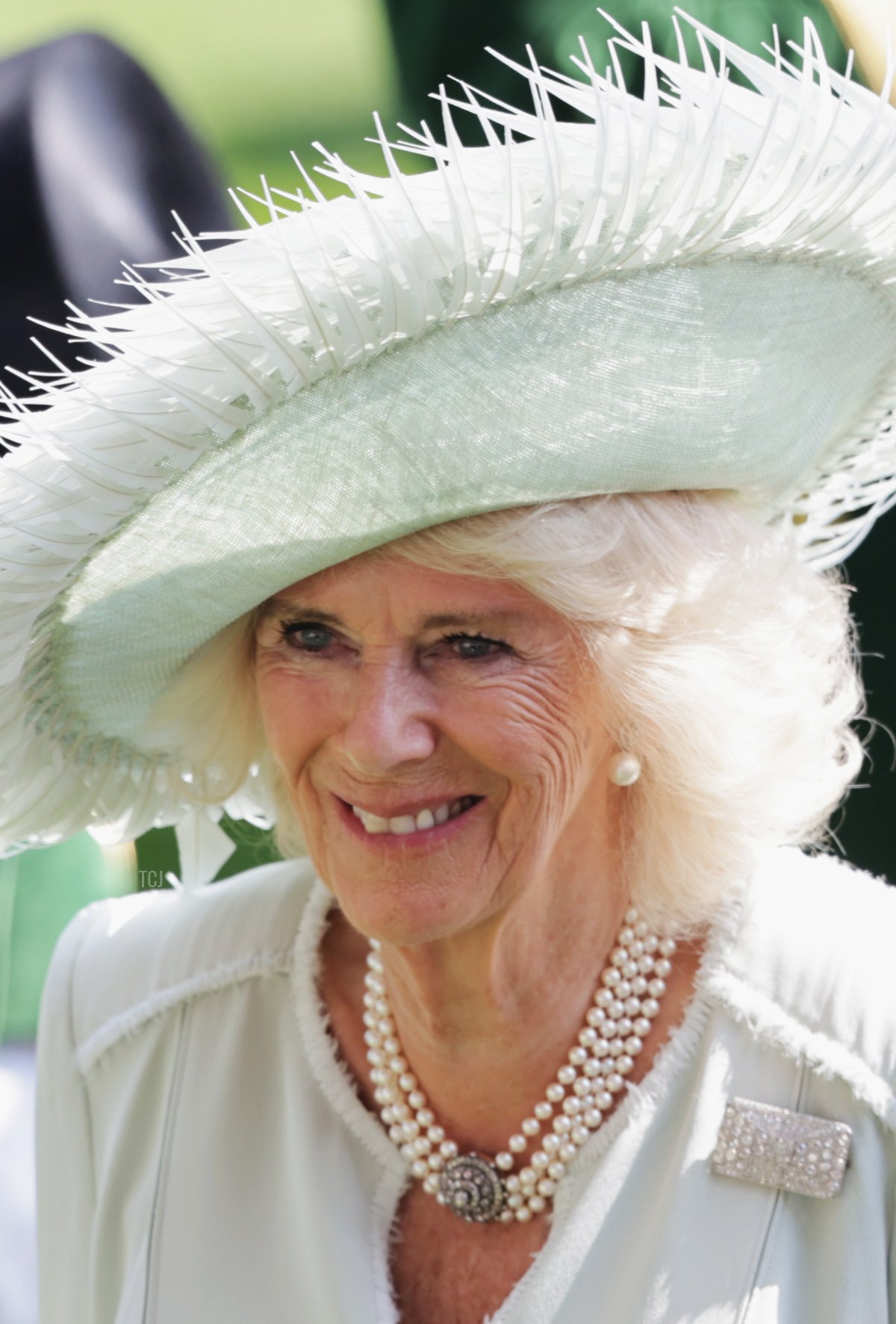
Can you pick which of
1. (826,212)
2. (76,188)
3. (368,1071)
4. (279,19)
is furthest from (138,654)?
(279,19)

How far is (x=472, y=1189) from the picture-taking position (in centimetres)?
169

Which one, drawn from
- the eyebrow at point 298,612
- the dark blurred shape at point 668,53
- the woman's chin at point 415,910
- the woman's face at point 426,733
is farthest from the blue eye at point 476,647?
the dark blurred shape at point 668,53

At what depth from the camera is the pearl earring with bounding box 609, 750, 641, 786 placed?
161 centimetres

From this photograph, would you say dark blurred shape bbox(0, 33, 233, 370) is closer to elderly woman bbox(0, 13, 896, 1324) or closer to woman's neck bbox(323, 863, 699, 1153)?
elderly woman bbox(0, 13, 896, 1324)

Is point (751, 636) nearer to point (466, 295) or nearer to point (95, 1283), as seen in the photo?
point (466, 295)

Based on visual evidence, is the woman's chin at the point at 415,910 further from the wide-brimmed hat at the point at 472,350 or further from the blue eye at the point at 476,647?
the wide-brimmed hat at the point at 472,350

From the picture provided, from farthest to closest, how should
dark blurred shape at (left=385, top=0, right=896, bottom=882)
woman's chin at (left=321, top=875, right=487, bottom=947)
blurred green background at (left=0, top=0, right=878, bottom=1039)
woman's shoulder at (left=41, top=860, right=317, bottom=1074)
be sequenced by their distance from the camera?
1. blurred green background at (left=0, top=0, right=878, bottom=1039)
2. dark blurred shape at (left=385, top=0, right=896, bottom=882)
3. woman's shoulder at (left=41, top=860, right=317, bottom=1074)
4. woman's chin at (left=321, top=875, right=487, bottom=947)

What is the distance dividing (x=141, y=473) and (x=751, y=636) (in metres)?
0.72

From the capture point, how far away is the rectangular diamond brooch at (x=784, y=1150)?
1.47 metres

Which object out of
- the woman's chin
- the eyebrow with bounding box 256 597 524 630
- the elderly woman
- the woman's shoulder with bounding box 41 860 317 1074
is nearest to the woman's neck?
the elderly woman

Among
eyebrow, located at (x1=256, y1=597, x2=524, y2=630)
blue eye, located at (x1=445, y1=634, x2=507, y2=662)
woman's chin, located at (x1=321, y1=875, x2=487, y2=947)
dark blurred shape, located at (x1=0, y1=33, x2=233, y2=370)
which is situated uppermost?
dark blurred shape, located at (x1=0, y1=33, x2=233, y2=370)

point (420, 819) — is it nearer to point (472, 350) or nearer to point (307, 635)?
point (307, 635)

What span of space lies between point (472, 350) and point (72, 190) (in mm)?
1391

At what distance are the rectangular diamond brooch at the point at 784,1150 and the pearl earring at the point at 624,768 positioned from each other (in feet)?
1.26
